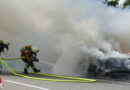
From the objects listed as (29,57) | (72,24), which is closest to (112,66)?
(72,24)

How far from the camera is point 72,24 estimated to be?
1066 cm

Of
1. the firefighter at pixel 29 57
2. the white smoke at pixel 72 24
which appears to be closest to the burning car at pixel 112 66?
the white smoke at pixel 72 24

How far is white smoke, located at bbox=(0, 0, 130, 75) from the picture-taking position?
32.6 ft

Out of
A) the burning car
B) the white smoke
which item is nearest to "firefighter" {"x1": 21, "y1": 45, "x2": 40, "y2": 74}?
the white smoke

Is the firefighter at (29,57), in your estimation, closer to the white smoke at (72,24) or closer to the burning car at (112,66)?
the white smoke at (72,24)

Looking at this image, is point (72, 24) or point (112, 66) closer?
point (112, 66)

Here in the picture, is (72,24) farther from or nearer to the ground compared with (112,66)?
farther from the ground

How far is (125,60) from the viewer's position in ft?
26.9

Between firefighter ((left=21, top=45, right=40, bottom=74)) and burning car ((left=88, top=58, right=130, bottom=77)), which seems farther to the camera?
firefighter ((left=21, top=45, right=40, bottom=74))

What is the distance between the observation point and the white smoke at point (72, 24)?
32.6 feet

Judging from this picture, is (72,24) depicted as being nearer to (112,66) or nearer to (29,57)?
(29,57)

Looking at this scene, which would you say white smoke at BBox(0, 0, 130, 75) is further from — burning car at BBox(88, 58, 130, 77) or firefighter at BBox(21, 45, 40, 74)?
firefighter at BBox(21, 45, 40, 74)

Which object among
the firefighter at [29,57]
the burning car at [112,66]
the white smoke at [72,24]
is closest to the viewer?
A: the burning car at [112,66]

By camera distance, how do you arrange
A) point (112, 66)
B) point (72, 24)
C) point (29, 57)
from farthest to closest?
point (72, 24) → point (29, 57) → point (112, 66)
